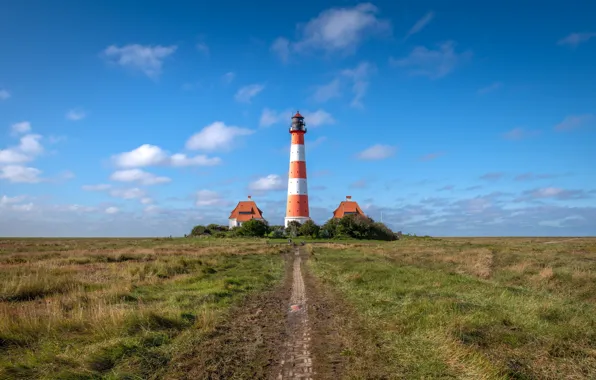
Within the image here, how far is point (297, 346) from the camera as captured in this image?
8.05 meters

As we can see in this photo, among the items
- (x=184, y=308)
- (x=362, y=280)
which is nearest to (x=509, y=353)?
(x=184, y=308)

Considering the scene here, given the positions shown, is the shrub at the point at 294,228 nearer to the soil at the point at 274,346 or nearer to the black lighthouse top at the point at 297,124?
the black lighthouse top at the point at 297,124

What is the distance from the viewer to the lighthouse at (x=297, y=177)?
65438mm

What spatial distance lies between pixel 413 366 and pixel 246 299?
7779 mm

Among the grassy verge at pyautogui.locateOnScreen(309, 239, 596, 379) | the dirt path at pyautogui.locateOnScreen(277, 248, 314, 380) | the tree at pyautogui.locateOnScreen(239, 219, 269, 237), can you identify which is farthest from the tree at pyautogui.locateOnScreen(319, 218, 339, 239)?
the dirt path at pyautogui.locateOnScreen(277, 248, 314, 380)

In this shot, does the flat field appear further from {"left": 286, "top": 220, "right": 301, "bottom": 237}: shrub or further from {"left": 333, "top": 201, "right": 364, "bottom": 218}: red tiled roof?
{"left": 333, "top": 201, "right": 364, "bottom": 218}: red tiled roof

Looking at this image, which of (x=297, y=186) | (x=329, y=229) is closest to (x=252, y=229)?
(x=297, y=186)

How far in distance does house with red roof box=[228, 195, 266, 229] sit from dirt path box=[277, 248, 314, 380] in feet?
254

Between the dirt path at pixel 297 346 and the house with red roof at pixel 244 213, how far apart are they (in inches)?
3044

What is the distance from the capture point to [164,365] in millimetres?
6922

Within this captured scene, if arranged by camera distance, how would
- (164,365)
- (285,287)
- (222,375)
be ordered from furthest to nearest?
(285,287)
(164,365)
(222,375)

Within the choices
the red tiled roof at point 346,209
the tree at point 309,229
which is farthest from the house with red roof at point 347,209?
the tree at point 309,229

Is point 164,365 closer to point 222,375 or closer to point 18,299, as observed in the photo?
point 222,375

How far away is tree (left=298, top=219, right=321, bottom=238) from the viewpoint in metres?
68.3
